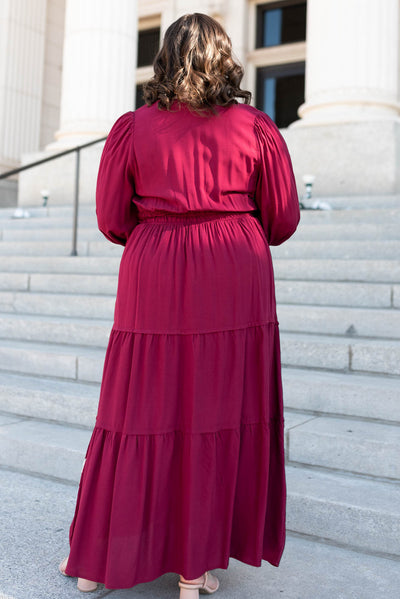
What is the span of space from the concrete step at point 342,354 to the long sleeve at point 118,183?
76.2 inches

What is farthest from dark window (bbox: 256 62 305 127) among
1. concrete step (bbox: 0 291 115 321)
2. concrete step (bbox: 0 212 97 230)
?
concrete step (bbox: 0 291 115 321)

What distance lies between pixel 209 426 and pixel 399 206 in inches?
194

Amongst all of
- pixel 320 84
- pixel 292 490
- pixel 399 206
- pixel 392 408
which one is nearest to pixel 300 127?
pixel 320 84

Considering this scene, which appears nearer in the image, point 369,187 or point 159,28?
point 369,187

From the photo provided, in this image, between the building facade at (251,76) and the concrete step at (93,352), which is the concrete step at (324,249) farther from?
the building facade at (251,76)

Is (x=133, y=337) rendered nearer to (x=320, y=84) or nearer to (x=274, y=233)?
(x=274, y=233)

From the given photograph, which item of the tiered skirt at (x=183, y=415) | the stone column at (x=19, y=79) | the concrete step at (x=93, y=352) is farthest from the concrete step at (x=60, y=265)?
the stone column at (x=19, y=79)

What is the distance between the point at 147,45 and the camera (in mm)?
14758

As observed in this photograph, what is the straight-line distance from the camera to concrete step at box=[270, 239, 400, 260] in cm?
531

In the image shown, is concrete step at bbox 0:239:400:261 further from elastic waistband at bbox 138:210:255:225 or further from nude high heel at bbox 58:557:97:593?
nude high heel at bbox 58:557:97:593

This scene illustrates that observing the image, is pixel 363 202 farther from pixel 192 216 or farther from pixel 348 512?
pixel 192 216

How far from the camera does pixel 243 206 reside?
2254mm

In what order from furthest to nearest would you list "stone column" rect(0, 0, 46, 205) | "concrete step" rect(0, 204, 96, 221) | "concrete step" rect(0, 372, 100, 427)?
"stone column" rect(0, 0, 46, 205)
"concrete step" rect(0, 204, 96, 221)
"concrete step" rect(0, 372, 100, 427)

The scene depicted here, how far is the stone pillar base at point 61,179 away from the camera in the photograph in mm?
9391
